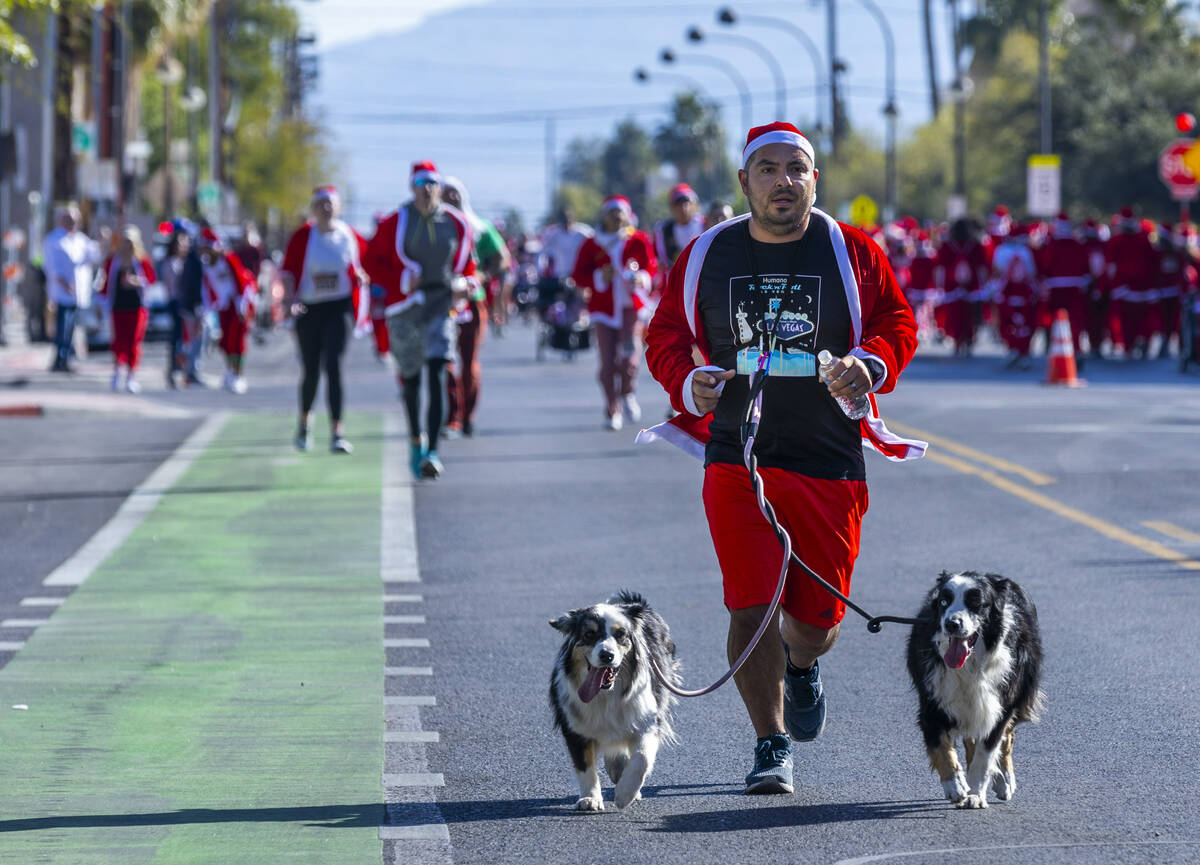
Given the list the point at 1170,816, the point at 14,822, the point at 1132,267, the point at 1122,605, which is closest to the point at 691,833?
the point at 1170,816

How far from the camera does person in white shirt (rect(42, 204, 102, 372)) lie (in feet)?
90.3

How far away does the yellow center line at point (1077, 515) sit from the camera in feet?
37.2

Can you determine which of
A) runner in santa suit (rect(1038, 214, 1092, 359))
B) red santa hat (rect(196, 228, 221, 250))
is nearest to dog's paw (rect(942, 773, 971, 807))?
red santa hat (rect(196, 228, 221, 250))

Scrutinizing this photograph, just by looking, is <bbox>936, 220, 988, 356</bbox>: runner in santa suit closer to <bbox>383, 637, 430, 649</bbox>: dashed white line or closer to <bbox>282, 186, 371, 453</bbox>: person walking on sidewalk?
<bbox>282, 186, 371, 453</bbox>: person walking on sidewalk

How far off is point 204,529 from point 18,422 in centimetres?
847

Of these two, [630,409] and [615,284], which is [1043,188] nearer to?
[630,409]

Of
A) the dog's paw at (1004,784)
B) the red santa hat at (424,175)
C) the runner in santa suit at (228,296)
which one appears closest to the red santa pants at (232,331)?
the runner in santa suit at (228,296)

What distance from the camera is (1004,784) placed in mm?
6262

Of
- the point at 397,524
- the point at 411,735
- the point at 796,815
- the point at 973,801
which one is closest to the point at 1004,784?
the point at 973,801

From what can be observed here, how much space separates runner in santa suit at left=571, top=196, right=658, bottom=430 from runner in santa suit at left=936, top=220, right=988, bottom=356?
1416 cm

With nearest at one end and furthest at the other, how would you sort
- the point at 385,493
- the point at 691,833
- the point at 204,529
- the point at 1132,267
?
the point at 691,833, the point at 204,529, the point at 385,493, the point at 1132,267

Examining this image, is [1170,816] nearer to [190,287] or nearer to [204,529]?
[204,529]

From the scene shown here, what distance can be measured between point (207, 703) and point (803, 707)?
2405 mm

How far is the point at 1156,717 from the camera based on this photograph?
7.46m
